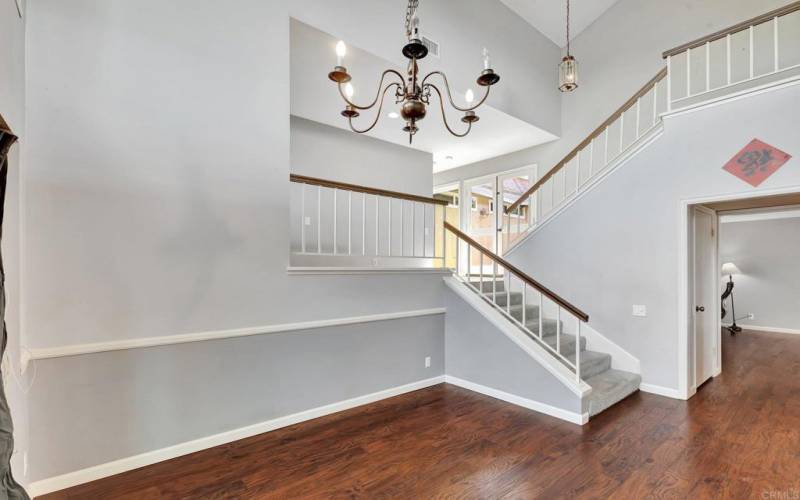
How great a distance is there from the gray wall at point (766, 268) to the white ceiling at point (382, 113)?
17.3 ft

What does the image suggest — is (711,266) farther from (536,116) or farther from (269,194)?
(269,194)

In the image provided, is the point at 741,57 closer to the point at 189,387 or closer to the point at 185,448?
the point at 189,387

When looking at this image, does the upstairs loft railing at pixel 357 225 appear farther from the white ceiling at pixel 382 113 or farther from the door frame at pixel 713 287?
the door frame at pixel 713 287

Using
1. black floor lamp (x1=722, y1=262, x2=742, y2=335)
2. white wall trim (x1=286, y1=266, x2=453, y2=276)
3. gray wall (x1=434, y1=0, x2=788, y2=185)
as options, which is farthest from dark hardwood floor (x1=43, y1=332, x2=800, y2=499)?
black floor lamp (x1=722, y1=262, x2=742, y2=335)

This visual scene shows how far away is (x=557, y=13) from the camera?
5824 mm

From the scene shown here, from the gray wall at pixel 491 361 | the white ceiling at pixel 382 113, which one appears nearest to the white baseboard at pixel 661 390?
the gray wall at pixel 491 361

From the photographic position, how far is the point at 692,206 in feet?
13.2

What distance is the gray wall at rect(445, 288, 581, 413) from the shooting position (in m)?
3.53

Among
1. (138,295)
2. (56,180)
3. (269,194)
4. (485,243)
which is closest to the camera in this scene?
(56,180)

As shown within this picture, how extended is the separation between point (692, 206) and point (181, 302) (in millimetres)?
5019

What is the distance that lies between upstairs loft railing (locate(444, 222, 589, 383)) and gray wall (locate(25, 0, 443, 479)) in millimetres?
1732

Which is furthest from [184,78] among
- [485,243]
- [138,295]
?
[485,243]

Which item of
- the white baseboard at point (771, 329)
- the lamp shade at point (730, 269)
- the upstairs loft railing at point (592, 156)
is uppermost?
the upstairs loft railing at point (592, 156)

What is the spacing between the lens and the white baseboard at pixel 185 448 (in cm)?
236
